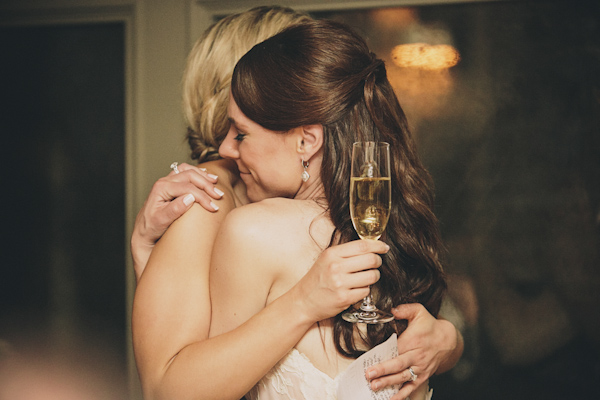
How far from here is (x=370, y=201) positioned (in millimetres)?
1116

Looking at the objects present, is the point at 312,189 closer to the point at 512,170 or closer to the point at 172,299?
the point at 172,299

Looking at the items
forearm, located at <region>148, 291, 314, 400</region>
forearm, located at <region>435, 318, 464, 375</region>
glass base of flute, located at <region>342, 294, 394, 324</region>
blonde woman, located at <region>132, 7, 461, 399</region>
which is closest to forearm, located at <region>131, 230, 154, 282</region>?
blonde woman, located at <region>132, 7, 461, 399</region>

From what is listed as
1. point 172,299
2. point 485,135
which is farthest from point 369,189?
point 485,135

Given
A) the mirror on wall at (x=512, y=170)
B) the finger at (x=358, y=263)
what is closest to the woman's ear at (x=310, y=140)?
the finger at (x=358, y=263)

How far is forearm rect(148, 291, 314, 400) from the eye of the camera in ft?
3.49

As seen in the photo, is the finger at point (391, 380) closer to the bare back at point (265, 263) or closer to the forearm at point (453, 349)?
the bare back at point (265, 263)

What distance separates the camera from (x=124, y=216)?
9.95ft

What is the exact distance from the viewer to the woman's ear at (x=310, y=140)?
127 cm

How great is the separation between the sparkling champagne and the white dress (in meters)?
0.34

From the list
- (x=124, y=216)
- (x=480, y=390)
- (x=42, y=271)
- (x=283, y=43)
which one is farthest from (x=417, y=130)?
(x=42, y=271)

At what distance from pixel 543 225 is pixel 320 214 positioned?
1.78 metres

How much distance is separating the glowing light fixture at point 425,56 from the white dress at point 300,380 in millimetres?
1888

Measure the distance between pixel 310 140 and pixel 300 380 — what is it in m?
0.57

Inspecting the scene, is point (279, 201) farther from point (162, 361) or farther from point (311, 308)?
point (162, 361)
